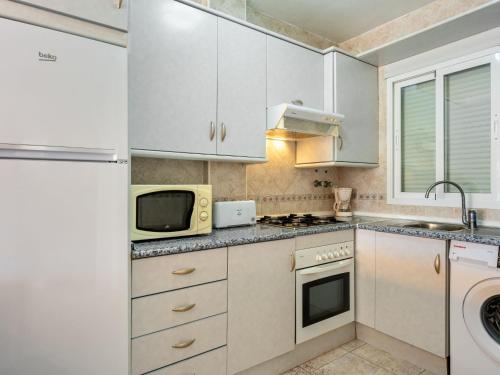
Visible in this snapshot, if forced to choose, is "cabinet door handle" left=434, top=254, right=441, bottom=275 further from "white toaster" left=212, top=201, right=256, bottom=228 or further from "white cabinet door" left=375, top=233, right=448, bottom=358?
"white toaster" left=212, top=201, right=256, bottom=228

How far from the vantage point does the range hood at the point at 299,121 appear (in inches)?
84.6

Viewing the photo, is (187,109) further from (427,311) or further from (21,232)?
(427,311)

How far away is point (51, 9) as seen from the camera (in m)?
1.18

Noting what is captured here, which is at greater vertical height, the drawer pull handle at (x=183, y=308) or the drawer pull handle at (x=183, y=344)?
the drawer pull handle at (x=183, y=308)

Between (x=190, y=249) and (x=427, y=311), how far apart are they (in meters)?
1.57

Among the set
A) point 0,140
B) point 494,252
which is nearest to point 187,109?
point 0,140

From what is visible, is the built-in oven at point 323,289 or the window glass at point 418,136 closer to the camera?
the built-in oven at point 323,289

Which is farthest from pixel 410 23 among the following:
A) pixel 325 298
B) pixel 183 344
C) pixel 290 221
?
pixel 183 344

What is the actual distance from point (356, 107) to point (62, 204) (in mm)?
2398

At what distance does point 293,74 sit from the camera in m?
2.40

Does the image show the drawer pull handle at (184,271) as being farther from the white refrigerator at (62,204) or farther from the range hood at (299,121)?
the range hood at (299,121)

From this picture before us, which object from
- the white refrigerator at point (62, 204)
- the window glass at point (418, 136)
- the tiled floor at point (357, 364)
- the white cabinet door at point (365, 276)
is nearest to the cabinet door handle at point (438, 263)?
the white cabinet door at point (365, 276)

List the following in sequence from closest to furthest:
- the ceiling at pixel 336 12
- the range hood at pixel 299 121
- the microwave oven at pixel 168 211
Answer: the microwave oven at pixel 168 211, the range hood at pixel 299 121, the ceiling at pixel 336 12

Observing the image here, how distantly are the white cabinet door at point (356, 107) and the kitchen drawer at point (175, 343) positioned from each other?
5.43ft
